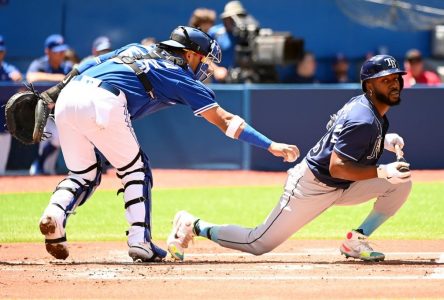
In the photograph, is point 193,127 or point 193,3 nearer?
point 193,127

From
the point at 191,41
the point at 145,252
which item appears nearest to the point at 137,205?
the point at 145,252

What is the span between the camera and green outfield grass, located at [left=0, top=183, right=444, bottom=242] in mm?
9625

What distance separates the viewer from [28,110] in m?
7.79

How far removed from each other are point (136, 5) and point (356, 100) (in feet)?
39.7

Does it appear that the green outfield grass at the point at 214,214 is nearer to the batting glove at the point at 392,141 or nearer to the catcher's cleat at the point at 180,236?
the catcher's cleat at the point at 180,236

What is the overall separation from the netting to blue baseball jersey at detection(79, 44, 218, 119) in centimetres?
824

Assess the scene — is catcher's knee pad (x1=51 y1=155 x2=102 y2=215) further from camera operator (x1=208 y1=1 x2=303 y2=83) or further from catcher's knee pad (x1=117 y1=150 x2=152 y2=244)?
camera operator (x1=208 y1=1 x2=303 y2=83)

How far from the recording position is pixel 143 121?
15.2 meters

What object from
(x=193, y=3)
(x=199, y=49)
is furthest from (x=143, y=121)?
(x=199, y=49)

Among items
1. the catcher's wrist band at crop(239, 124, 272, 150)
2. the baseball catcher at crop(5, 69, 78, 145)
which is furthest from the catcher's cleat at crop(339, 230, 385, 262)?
the baseball catcher at crop(5, 69, 78, 145)

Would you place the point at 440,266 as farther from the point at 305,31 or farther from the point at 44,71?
the point at 305,31

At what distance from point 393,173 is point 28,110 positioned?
2.82 metres

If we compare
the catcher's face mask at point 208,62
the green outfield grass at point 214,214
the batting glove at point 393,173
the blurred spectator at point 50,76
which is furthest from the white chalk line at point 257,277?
the blurred spectator at point 50,76

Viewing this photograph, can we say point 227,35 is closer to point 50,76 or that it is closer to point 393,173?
point 50,76
